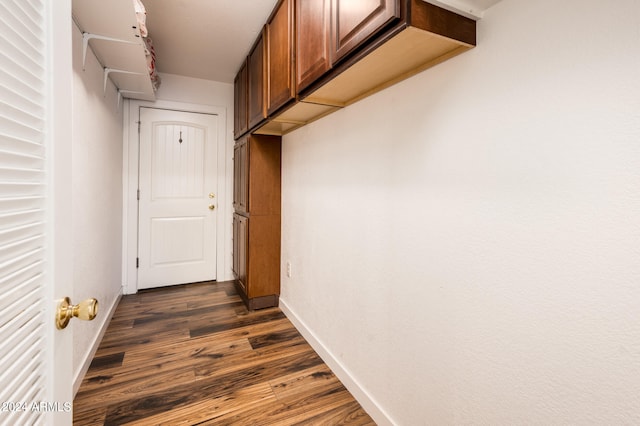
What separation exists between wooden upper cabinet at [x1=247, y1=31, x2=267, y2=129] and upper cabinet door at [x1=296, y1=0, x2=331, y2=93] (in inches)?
25.4

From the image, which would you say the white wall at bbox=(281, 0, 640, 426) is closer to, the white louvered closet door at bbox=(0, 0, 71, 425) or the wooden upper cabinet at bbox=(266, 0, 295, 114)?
the wooden upper cabinet at bbox=(266, 0, 295, 114)

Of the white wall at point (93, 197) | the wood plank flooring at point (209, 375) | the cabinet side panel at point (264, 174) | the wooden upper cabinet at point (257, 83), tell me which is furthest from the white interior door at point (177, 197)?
the wooden upper cabinet at point (257, 83)

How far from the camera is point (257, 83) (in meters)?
2.34

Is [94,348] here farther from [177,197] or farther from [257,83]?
[257,83]

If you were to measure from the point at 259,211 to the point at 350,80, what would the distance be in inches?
66.0

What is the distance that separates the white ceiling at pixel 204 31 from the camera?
1972 mm

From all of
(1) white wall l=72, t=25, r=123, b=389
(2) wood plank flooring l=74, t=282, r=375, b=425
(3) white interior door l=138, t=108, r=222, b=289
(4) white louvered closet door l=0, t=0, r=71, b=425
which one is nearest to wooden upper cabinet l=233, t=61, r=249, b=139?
(3) white interior door l=138, t=108, r=222, b=289

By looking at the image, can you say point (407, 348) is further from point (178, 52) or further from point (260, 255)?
point (178, 52)

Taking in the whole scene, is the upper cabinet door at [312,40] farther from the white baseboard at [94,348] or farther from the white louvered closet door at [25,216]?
the white baseboard at [94,348]

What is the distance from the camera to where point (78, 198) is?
1.72m

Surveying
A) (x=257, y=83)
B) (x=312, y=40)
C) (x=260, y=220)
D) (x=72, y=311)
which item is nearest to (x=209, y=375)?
(x=260, y=220)

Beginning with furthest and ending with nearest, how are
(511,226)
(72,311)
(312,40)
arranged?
(312,40) → (511,226) → (72,311)

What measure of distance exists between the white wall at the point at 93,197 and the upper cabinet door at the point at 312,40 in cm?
124

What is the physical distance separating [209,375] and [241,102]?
2377 mm
